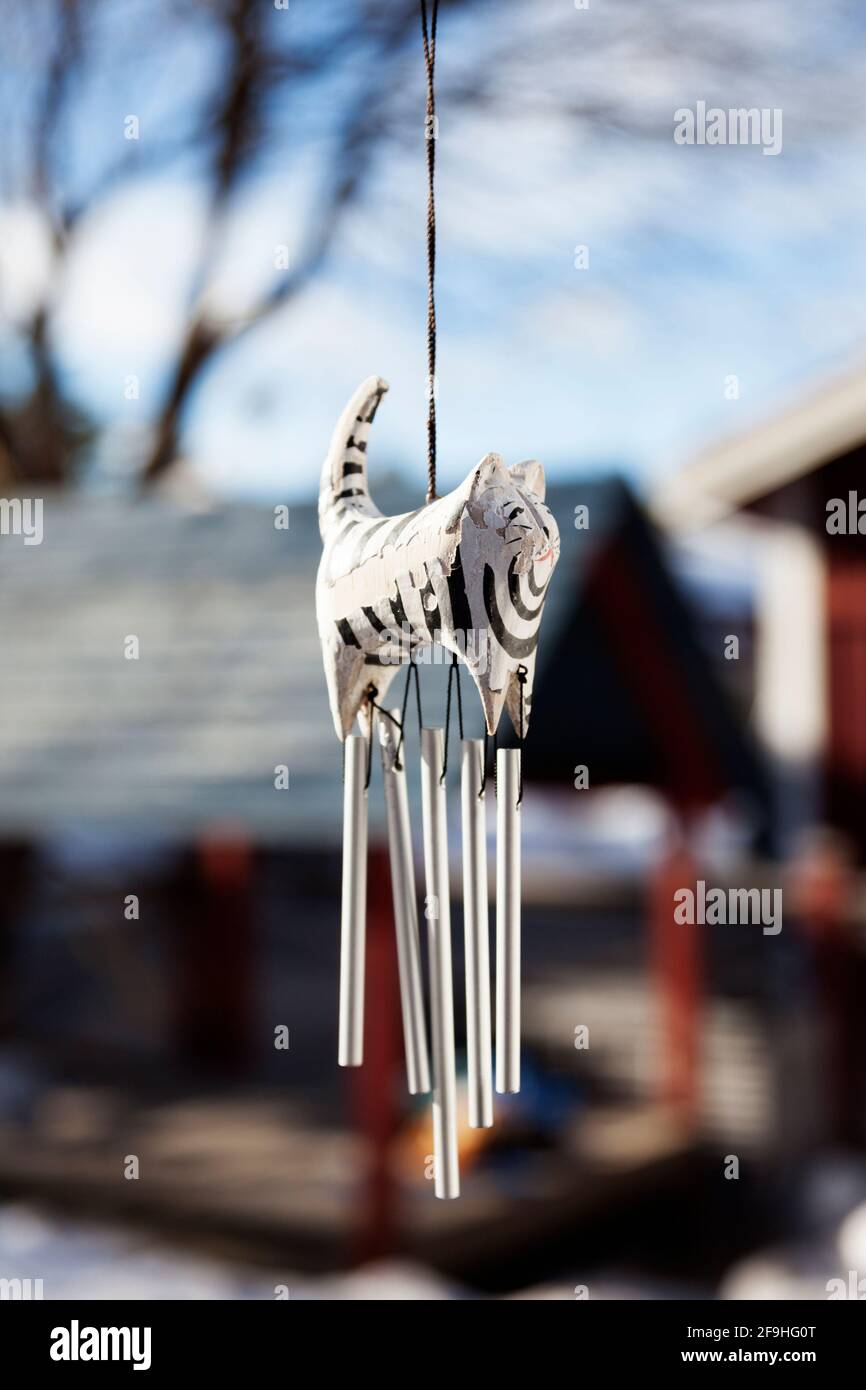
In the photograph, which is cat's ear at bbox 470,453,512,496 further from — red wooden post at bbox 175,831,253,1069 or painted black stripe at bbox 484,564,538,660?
red wooden post at bbox 175,831,253,1069

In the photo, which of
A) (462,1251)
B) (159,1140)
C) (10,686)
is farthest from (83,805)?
(462,1251)

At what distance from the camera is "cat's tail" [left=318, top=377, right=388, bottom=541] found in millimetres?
1086

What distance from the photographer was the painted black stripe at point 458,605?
0.87m

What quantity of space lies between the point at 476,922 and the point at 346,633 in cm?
24

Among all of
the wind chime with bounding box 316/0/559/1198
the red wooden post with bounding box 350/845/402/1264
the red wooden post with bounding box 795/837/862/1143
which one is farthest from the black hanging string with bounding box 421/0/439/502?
the red wooden post with bounding box 795/837/862/1143

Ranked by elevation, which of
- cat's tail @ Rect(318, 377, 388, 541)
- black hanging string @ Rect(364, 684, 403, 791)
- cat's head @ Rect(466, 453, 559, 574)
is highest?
cat's tail @ Rect(318, 377, 388, 541)

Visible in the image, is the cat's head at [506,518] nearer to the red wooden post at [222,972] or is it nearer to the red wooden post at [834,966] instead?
the red wooden post at [222,972]

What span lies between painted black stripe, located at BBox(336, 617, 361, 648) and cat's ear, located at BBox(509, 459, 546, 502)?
0.65ft

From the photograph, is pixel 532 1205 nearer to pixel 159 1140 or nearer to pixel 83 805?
pixel 159 1140

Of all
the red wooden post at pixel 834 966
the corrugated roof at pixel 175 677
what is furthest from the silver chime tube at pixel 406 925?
the red wooden post at pixel 834 966

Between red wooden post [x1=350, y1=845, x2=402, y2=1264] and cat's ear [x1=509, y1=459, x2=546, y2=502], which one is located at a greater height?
cat's ear [x1=509, y1=459, x2=546, y2=502]

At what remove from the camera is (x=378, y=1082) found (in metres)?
2.92

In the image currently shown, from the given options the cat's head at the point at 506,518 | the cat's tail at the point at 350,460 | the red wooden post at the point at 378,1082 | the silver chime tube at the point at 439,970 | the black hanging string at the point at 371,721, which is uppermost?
the cat's tail at the point at 350,460

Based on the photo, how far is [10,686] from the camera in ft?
10.8
